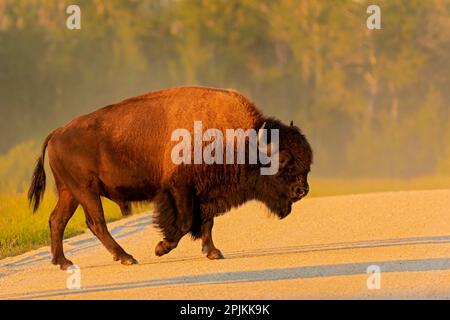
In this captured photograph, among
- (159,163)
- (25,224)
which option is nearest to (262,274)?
(159,163)

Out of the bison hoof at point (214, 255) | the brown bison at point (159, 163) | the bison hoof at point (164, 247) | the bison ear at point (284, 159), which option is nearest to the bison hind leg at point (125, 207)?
the brown bison at point (159, 163)

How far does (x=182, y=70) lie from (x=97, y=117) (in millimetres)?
27658

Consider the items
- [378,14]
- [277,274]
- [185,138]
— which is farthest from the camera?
[378,14]

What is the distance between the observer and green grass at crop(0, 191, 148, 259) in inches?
574

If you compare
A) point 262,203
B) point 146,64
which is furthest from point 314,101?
point 262,203

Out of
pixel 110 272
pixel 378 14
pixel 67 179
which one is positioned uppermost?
pixel 378 14

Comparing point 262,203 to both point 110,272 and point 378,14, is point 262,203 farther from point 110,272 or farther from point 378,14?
point 378,14

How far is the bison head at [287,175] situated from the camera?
1235 cm

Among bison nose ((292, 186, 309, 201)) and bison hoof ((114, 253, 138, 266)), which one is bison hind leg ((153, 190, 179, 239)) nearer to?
bison hoof ((114, 253, 138, 266))

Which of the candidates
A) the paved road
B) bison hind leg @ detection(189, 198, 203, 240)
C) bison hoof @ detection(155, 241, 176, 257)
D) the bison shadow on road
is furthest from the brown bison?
the bison shadow on road

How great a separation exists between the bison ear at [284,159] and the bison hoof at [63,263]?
2.22 meters

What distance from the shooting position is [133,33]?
4062cm

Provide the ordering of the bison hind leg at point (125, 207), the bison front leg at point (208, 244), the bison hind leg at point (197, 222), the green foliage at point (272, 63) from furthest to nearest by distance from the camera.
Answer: the green foliage at point (272, 63) < the bison hind leg at point (125, 207) < the bison front leg at point (208, 244) < the bison hind leg at point (197, 222)

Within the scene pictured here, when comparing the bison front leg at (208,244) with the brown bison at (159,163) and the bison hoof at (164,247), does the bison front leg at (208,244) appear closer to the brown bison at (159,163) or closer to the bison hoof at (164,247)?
the brown bison at (159,163)
